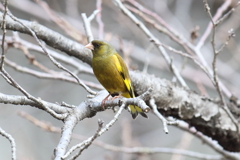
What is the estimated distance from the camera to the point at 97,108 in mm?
2631

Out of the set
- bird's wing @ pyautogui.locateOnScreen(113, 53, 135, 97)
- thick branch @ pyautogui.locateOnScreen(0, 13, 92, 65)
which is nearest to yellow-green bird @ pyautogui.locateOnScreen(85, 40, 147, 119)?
bird's wing @ pyautogui.locateOnScreen(113, 53, 135, 97)

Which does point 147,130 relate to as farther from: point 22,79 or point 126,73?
point 126,73

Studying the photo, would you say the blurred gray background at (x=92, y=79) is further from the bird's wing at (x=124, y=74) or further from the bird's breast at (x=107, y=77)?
the bird's breast at (x=107, y=77)

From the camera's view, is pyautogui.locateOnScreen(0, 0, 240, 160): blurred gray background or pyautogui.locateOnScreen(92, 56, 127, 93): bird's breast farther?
pyautogui.locateOnScreen(0, 0, 240, 160): blurred gray background

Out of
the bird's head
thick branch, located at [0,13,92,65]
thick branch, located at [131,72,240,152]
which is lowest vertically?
thick branch, located at [131,72,240,152]

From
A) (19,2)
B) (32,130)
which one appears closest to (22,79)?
(32,130)

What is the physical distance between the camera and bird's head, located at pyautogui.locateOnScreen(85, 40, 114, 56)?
344 centimetres

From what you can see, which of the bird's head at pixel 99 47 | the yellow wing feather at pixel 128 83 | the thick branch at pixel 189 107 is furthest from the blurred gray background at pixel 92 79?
the yellow wing feather at pixel 128 83

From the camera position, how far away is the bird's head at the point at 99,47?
11.3ft

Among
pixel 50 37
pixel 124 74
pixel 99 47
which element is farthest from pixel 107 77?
pixel 50 37

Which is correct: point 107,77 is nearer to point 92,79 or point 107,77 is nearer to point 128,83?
point 128,83

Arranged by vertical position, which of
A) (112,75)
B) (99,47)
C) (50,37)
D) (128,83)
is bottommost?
(128,83)

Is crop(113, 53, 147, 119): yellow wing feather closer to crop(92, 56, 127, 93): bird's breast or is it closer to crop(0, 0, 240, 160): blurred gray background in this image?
crop(92, 56, 127, 93): bird's breast

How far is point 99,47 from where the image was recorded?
11.8 feet
